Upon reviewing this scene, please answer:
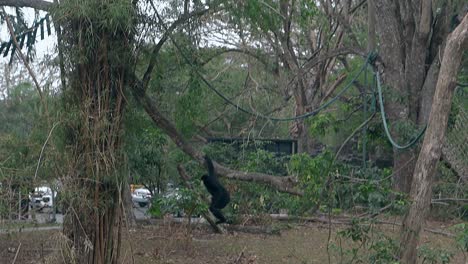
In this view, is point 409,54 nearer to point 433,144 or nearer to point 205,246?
point 205,246

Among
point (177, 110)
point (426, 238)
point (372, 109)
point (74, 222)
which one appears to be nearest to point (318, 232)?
point (426, 238)

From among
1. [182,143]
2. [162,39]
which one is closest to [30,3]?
[162,39]

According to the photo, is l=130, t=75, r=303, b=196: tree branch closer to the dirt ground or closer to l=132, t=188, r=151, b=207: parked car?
the dirt ground

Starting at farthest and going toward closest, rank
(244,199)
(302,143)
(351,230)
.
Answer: (302,143), (244,199), (351,230)

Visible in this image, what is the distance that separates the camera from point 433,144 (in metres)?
8.77

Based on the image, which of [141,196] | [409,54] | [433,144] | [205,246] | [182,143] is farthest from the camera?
[141,196]

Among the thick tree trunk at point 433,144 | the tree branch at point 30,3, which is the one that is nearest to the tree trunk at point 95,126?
the tree branch at point 30,3

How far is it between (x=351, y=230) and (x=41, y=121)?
165 inches

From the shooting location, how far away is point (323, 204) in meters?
10.4

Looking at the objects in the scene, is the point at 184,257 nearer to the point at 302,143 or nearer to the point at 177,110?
the point at 177,110

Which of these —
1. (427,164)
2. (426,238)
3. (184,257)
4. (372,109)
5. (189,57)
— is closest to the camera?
(427,164)

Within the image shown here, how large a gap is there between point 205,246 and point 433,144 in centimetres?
733

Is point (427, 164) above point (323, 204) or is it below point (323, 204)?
above

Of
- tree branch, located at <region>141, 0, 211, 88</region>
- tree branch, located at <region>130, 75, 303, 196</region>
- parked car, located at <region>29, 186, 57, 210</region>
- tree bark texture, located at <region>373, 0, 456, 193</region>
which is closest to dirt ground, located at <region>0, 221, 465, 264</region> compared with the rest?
parked car, located at <region>29, 186, 57, 210</region>
